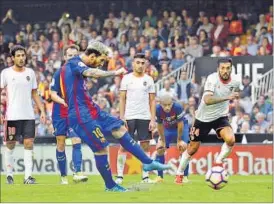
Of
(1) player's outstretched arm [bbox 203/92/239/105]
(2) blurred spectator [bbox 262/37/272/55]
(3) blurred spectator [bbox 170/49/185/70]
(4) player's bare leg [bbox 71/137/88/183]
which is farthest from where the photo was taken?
(3) blurred spectator [bbox 170/49/185/70]

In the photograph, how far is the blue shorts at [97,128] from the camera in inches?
557

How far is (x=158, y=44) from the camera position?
3056cm

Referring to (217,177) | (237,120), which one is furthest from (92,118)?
(237,120)

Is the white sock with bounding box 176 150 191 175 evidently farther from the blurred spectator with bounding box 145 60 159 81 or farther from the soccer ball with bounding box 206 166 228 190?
the blurred spectator with bounding box 145 60 159 81

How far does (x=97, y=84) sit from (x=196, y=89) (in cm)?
→ 346

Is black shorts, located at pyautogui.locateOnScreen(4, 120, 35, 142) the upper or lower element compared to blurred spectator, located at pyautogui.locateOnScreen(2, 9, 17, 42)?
lower

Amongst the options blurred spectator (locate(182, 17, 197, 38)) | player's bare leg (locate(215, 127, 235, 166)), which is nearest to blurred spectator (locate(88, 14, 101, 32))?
blurred spectator (locate(182, 17, 197, 38))

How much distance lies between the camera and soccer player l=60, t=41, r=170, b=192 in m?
14.1

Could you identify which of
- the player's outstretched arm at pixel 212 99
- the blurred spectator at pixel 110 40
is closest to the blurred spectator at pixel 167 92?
the player's outstretched arm at pixel 212 99

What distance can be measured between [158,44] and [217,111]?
13.9 metres

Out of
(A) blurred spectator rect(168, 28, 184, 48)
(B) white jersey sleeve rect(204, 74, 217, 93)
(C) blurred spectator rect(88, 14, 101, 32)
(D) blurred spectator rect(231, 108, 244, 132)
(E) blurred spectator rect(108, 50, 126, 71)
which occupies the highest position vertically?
(C) blurred spectator rect(88, 14, 101, 32)

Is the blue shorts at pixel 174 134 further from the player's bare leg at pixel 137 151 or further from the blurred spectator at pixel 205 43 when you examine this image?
the blurred spectator at pixel 205 43


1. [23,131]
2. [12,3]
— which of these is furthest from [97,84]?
[23,131]

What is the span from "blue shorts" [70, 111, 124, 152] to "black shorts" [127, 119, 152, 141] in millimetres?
4141
